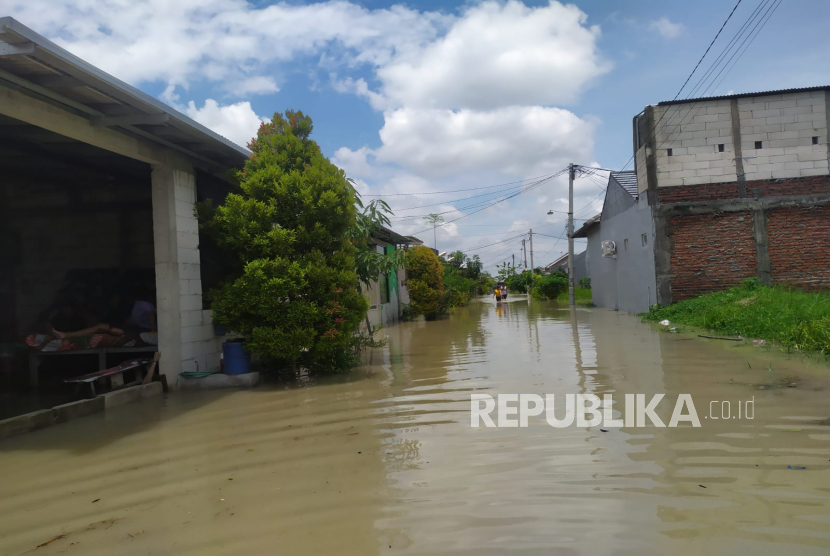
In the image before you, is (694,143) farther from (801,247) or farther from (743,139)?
(801,247)

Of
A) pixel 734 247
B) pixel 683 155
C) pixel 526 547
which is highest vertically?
pixel 683 155

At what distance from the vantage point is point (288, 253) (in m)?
8.16

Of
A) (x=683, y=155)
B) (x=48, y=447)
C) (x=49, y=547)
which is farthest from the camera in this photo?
(x=683, y=155)

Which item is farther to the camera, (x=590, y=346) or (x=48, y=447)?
(x=590, y=346)

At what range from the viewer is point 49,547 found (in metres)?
3.39

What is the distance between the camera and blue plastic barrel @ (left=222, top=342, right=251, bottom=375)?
8.48 metres

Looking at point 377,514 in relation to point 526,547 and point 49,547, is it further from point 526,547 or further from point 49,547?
point 49,547

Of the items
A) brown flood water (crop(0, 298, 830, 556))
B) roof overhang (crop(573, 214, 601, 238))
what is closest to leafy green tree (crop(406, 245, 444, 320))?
roof overhang (crop(573, 214, 601, 238))

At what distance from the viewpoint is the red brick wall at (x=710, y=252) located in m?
15.6

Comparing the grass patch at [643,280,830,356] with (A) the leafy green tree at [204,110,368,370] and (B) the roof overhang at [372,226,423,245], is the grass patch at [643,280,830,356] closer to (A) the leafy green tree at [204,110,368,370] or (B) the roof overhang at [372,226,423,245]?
(A) the leafy green tree at [204,110,368,370]

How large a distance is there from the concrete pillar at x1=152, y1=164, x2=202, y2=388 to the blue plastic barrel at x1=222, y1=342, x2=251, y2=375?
2.17 feet

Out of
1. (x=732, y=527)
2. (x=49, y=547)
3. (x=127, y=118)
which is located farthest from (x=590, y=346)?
(x=49, y=547)

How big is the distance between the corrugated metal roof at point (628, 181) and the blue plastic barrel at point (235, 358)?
13.7 metres

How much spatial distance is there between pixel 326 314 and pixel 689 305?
1100cm
